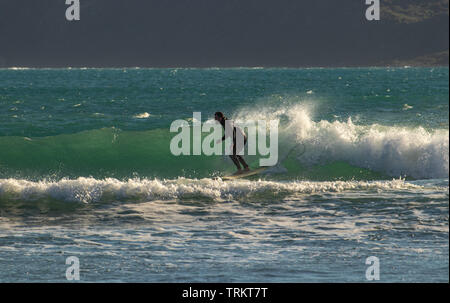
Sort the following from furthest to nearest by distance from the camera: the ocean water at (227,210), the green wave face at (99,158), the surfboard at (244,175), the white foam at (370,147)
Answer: the green wave face at (99,158), the white foam at (370,147), the surfboard at (244,175), the ocean water at (227,210)

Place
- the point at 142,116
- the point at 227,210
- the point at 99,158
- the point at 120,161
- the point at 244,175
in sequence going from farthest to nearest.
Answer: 1. the point at 142,116
2. the point at 99,158
3. the point at 120,161
4. the point at 244,175
5. the point at 227,210

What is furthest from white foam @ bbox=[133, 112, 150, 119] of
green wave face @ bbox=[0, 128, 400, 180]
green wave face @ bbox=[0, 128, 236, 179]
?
green wave face @ bbox=[0, 128, 236, 179]

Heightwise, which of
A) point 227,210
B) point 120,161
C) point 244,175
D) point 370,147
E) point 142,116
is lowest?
point 227,210

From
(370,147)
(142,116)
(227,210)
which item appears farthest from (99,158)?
(142,116)

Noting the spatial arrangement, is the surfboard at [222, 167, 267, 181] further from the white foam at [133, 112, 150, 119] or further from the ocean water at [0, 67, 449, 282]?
the white foam at [133, 112, 150, 119]

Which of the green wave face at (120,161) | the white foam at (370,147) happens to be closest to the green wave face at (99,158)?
the green wave face at (120,161)

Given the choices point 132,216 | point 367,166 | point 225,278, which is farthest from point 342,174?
point 225,278

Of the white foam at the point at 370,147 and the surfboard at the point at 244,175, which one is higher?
the white foam at the point at 370,147

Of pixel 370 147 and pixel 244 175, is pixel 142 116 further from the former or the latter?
pixel 244 175

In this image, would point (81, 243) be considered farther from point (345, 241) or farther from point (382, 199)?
point (382, 199)

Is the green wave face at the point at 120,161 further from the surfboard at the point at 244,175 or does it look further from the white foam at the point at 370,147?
the surfboard at the point at 244,175

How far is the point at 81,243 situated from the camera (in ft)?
36.2

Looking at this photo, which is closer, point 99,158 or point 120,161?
point 120,161

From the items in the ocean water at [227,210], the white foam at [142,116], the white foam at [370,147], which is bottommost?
the ocean water at [227,210]
